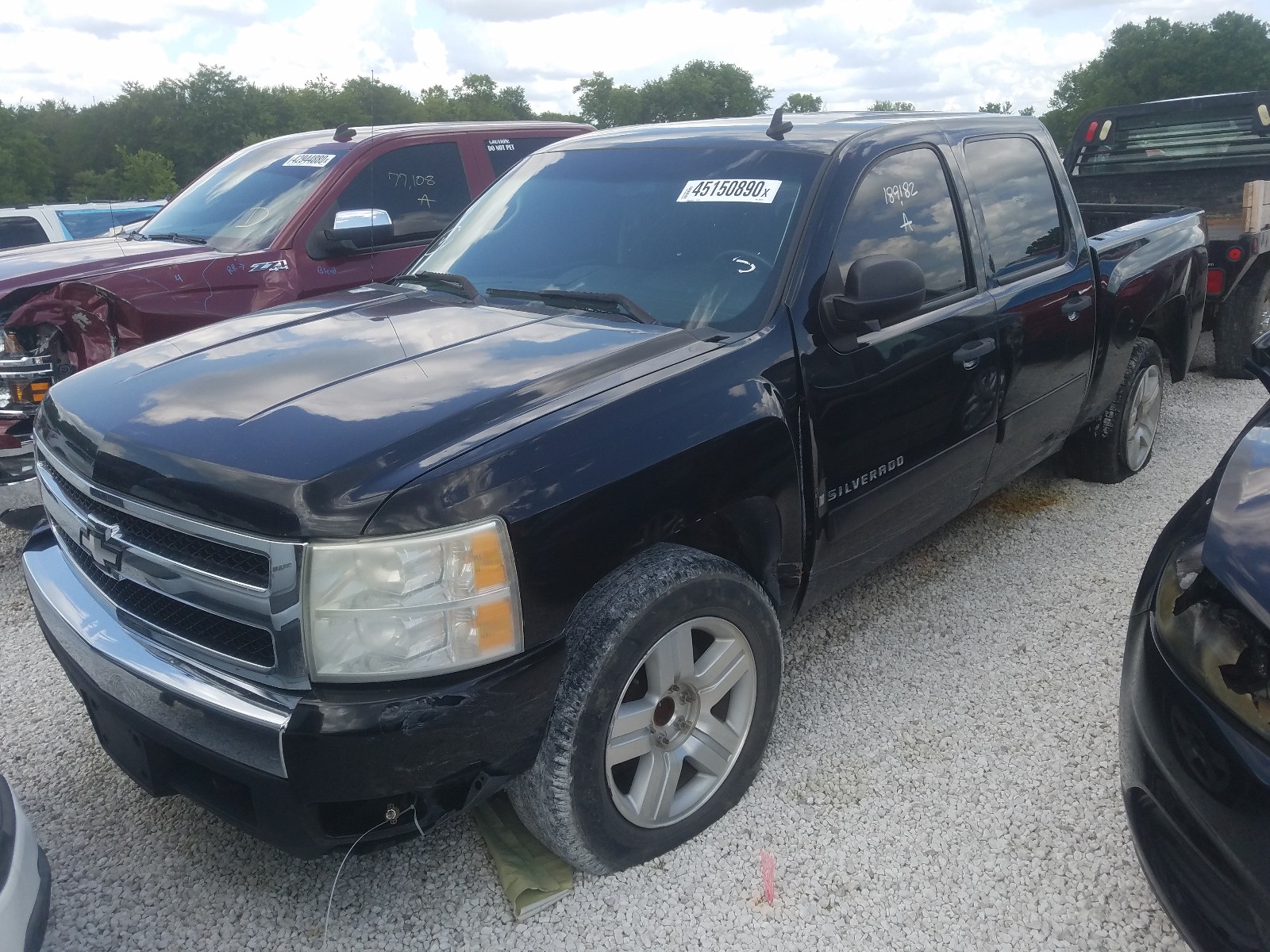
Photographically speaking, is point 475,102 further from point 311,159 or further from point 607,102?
point 311,159

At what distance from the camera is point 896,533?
3355 millimetres

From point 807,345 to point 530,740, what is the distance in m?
1.34

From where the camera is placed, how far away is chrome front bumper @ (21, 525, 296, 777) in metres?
2.01

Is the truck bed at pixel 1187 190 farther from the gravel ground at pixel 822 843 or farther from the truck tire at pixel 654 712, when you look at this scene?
the truck tire at pixel 654 712

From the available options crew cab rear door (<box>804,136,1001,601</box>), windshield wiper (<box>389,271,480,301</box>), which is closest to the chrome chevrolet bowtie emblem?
windshield wiper (<box>389,271,480,301</box>)

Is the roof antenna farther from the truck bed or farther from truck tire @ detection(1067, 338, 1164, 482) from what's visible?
the truck bed

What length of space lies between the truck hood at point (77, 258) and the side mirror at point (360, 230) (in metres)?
0.72

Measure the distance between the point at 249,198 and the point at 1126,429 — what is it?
16.2 ft

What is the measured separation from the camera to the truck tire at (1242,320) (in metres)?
6.99

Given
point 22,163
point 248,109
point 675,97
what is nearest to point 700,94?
point 675,97

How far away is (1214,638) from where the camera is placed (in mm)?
1907

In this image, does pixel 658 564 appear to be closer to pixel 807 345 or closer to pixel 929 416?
pixel 807 345

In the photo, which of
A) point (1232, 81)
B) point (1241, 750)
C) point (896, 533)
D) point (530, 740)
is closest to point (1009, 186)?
point (896, 533)

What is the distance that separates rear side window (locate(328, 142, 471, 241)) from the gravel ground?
3045 mm
